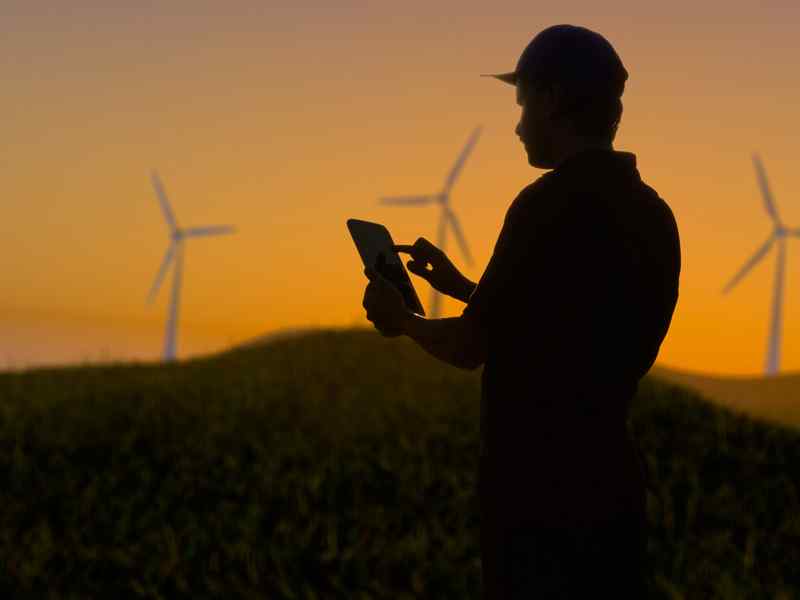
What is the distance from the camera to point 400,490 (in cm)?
1478

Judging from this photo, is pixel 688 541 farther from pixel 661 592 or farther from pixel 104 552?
pixel 104 552

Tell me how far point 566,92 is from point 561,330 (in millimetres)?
696

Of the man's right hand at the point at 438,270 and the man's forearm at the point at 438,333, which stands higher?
the man's right hand at the point at 438,270

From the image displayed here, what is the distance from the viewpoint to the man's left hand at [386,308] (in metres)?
3.20

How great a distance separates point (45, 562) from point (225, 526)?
7.05 feet

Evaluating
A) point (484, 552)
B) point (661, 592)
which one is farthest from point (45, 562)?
point (484, 552)

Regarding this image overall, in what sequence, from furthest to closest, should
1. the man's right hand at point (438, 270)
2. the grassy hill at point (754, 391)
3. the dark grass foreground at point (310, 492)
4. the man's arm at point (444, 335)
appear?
the grassy hill at point (754, 391) < the dark grass foreground at point (310, 492) < the man's right hand at point (438, 270) < the man's arm at point (444, 335)

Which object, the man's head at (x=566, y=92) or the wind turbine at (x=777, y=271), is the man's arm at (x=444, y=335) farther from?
the wind turbine at (x=777, y=271)

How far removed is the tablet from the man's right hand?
26 cm

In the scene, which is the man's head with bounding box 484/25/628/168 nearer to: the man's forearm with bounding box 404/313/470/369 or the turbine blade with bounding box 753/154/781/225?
the man's forearm with bounding box 404/313/470/369

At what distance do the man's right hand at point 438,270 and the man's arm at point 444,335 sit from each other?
48 centimetres

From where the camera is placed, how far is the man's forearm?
10.5ft

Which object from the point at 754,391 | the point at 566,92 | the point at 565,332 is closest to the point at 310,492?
the point at 565,332

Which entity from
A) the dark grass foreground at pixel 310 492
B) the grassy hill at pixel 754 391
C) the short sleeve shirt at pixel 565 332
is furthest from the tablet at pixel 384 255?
the grassy hill at pixel 754 391
